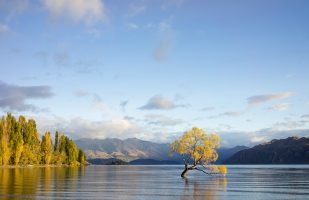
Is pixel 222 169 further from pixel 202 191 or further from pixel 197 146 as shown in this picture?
pixel 202 191

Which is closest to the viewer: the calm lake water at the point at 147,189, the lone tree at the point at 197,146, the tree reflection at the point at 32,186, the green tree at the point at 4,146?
the tree reflection at the point at 32,186

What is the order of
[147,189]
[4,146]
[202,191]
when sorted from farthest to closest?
[4,146], [147,189], [202,191]

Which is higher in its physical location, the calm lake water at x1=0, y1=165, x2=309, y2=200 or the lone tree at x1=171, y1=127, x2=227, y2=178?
the lone tree at x1=171, y1=127, x2=227, y2=178

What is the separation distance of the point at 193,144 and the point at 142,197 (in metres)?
51.1

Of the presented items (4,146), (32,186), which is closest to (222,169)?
(32,186)

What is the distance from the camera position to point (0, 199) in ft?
153

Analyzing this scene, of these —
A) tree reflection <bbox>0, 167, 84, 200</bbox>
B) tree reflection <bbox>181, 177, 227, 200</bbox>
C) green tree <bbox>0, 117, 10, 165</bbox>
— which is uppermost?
green tree <bbox>0, 117, 10, 165</bbox>

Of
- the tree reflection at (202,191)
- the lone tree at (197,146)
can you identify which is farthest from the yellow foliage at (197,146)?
the tree reflection at (202,191)

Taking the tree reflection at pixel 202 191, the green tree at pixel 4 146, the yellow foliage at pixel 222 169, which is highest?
the green tree at pixel 4 146

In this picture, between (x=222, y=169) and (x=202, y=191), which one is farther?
(x=222, y=169)

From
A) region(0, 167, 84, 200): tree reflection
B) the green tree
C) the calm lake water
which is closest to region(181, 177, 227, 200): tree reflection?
the calm lake water

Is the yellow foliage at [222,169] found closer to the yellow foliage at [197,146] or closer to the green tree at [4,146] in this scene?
the yellow foliage at [197,146]

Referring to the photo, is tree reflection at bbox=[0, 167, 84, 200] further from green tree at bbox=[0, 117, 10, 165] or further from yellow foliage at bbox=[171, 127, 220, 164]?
green tree at bbox=[0, 117, 10, 165]

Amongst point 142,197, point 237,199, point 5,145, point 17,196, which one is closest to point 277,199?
point 237,199
